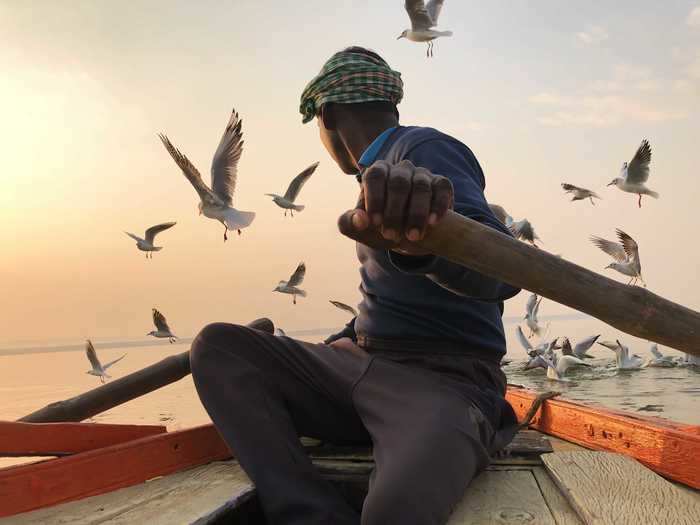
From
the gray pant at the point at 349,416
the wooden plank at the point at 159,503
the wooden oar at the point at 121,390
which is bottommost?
the wooden oar at the point at 121,390

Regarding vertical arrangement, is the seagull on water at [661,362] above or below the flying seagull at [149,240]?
below

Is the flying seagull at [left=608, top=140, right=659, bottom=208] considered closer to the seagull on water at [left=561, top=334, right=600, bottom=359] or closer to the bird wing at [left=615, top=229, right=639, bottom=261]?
the bird wing at [left=615, top=229, right=639, bottom=261]

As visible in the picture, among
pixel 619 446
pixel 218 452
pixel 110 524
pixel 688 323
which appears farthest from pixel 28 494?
pixel 619 446

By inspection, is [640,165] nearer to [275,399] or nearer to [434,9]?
[434,9]

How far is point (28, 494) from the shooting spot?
1783 millimetres

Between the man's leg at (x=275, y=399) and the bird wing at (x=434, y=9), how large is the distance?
407 inches

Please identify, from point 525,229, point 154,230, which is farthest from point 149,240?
point 525,229

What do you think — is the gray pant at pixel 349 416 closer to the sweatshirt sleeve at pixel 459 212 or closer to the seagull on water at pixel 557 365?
the sweatshirt sleeve at pixel 459 212

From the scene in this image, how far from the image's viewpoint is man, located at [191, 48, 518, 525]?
1.62m

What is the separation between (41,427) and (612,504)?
5.67 feet

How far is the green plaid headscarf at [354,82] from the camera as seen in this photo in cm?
251

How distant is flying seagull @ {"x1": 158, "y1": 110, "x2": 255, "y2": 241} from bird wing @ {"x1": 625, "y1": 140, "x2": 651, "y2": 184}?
20.9 feet

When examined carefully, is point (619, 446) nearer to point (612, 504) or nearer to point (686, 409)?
point (612, 504)

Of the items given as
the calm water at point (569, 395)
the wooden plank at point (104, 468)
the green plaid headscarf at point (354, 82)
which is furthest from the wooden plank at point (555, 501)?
the calm water at point (569, 395)
